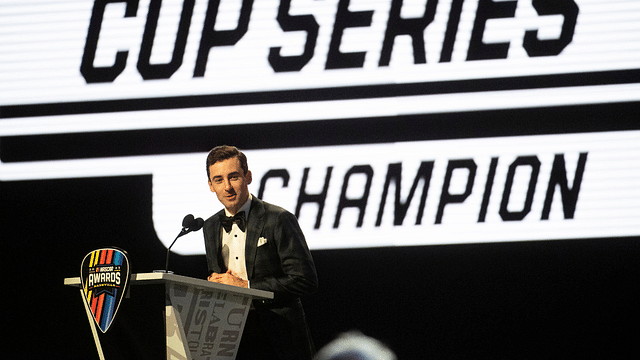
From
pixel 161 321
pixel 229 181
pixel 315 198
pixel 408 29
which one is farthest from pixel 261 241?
pixel 408 29

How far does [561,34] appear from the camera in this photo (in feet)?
13.8

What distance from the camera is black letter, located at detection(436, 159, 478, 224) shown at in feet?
13.6

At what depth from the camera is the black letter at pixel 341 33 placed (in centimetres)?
435

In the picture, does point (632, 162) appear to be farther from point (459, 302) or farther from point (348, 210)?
point (348, 210)

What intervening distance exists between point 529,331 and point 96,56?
336cm

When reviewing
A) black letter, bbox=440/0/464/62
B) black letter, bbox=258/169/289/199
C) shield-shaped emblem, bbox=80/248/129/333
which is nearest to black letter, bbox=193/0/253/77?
black letter, bbox=258/169/289/199

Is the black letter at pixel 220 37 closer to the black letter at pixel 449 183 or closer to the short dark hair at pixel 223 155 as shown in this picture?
the black letter at pixel 449 183

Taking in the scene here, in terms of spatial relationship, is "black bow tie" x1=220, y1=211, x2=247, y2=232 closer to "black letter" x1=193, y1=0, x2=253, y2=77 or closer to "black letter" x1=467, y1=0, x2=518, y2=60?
"black letter" x1=193, y1=0, x2=253, y2=77

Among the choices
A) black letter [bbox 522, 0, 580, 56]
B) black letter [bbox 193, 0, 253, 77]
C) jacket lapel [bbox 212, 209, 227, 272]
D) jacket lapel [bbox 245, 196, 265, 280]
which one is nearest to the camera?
jacket lapel [bbox 245, 196, 265, 280]

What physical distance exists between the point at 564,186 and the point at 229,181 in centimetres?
231

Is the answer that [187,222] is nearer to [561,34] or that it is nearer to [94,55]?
[94,55]

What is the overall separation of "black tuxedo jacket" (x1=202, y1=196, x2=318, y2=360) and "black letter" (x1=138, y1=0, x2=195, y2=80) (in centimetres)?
195

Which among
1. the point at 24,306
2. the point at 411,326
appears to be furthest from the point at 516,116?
the point at 24,306

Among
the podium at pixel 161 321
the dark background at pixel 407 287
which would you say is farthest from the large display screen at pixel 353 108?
the podium at pixel 161 321
